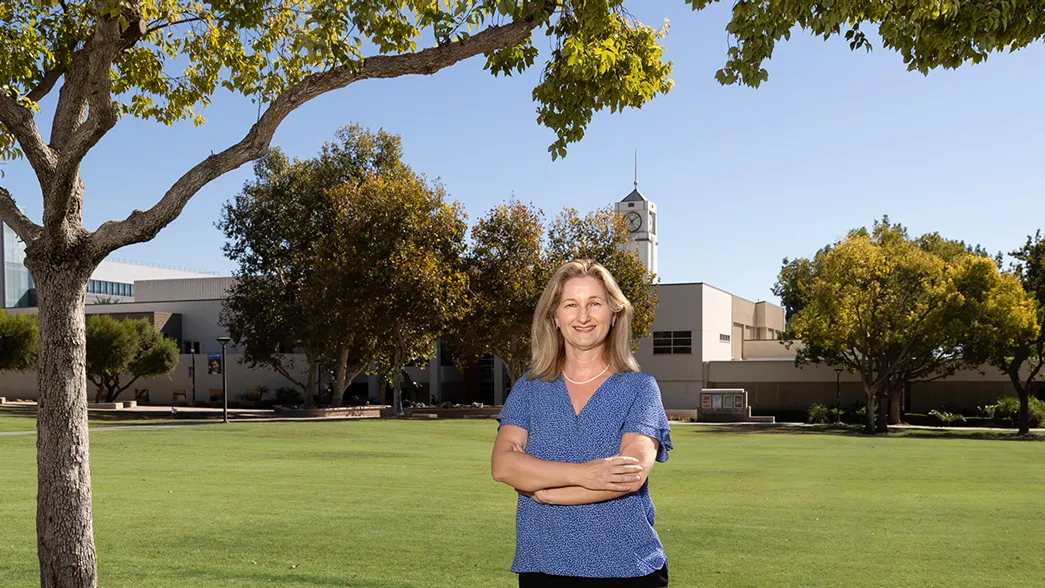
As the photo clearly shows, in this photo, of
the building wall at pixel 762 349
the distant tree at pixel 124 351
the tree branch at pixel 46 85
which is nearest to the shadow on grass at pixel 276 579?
the tree branch at pixel 46 85

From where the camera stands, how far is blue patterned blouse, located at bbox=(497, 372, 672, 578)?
3469mm

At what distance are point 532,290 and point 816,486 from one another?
29052mm

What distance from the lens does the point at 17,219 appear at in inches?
266

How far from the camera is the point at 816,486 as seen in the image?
19.4m

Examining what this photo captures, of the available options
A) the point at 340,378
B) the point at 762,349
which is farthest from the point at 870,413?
the point at 762,349

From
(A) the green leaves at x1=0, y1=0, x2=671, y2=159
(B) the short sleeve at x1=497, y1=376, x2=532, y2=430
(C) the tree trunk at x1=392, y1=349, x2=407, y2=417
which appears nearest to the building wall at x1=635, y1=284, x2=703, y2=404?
(C) the tree trunk at x1=392, y1=349, x2=407, y2=417

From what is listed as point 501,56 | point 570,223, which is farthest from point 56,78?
point 570,223

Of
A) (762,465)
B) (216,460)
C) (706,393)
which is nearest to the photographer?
(216,460)

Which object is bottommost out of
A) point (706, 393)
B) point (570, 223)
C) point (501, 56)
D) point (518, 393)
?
point (706, 393)

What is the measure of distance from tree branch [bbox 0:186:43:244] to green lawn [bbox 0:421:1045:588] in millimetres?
3353

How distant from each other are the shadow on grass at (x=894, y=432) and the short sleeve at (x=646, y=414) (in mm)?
41362

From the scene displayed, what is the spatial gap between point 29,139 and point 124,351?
55.6 metres

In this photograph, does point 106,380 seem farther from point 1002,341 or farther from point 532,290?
point 1002,341

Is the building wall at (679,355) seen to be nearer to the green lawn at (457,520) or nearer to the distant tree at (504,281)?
the distant tree at (504,281)
